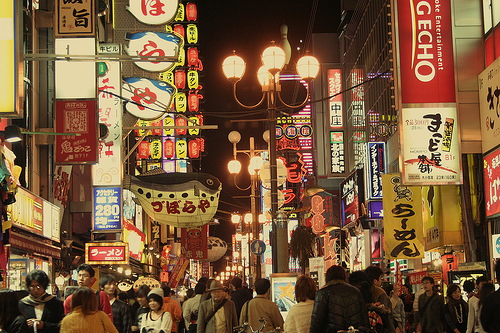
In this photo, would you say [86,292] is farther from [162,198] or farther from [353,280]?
[162,198]

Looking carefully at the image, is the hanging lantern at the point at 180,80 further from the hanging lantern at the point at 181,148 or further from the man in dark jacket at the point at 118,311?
the man in dark jacket at the point at 118,311

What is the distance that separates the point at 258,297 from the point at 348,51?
35.4 metres

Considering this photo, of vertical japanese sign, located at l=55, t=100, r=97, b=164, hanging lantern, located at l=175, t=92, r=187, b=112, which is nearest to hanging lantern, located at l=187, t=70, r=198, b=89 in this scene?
hanging lantern, located at l=175, t=92, r=187, b=112

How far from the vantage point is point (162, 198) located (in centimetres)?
2192

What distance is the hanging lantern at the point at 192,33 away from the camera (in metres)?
48.7

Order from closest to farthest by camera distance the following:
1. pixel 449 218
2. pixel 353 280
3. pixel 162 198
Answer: pixel 353 280
pixel 449 218
pixel 162 198

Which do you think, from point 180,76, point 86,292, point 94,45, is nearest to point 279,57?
point 94,45

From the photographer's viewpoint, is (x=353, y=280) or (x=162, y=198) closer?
(x=353, y=280)

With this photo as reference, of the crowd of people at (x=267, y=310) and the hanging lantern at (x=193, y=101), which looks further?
the hanging lantern at (x=193, y=101)

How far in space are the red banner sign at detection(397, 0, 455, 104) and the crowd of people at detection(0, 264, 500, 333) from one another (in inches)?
176

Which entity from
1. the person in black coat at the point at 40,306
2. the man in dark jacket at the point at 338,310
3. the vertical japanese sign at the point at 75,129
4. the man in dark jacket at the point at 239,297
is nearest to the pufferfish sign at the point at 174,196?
the vertical japanese sign at the point at 75,129

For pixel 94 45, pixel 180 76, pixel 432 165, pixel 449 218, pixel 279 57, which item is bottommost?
pixel 449 218

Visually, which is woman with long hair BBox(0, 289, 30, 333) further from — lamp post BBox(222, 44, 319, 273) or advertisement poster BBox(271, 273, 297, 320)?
lamp post BBox(222, 44, 319, 273)

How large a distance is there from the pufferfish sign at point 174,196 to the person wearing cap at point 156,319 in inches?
445
